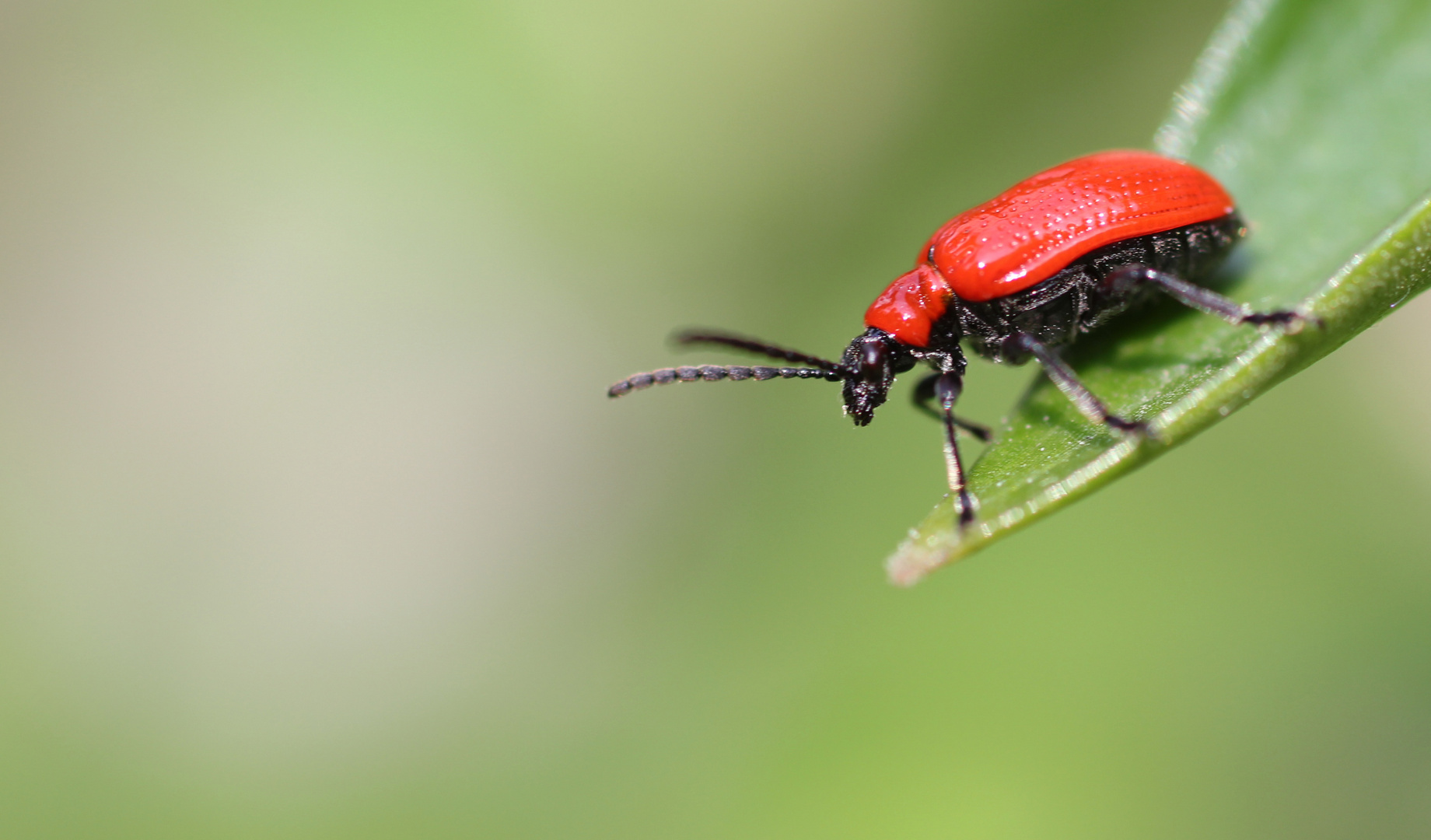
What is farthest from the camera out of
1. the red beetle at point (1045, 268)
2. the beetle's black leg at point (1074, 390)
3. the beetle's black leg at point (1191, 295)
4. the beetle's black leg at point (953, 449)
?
the red beetle at point (1045, 268)

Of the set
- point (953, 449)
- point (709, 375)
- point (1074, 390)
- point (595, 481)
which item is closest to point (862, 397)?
point (709, 375)

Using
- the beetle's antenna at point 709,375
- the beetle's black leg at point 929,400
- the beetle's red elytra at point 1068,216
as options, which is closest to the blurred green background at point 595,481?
the beetle's black leg at point 929,400

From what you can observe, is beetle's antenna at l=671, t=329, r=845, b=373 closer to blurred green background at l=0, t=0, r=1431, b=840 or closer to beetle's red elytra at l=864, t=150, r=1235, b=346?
beetle's red elytra at l=864, t=150, r=1235, b=346

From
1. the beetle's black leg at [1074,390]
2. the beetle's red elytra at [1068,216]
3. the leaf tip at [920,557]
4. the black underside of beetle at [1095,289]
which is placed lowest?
the leaf tip at [920,557]

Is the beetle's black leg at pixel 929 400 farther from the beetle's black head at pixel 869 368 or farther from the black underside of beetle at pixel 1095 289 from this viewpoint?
the black underside of beetle at pixel 1095 289

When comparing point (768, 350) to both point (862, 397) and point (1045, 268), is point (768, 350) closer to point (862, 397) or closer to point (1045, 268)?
point (862, 397)

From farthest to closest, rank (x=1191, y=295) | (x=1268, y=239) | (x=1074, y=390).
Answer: (x=1268, y=239), (x=1191, y=295), (x=1074, y=390)

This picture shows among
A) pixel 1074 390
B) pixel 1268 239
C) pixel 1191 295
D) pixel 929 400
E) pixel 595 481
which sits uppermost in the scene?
pixel 595 481
